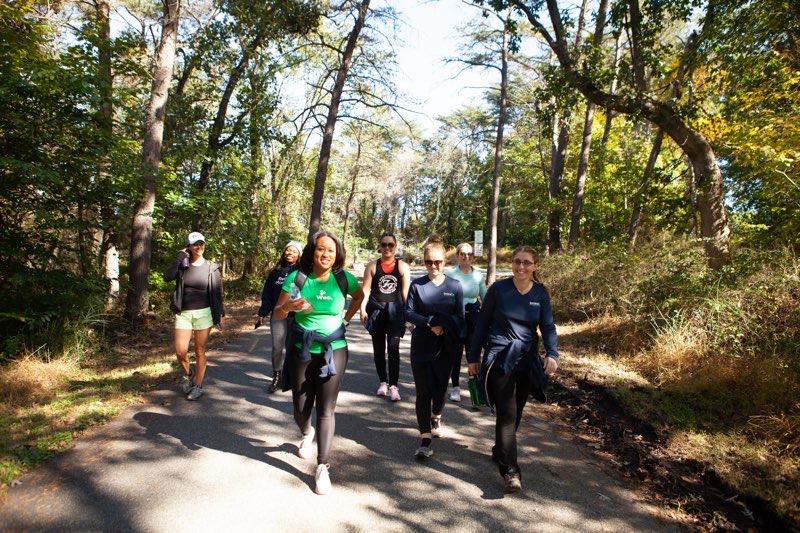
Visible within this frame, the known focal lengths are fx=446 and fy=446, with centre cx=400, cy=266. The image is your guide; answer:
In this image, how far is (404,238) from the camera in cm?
5181

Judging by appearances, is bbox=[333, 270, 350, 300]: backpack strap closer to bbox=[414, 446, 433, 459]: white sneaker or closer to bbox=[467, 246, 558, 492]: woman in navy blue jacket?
bbox=[467, 246, 558, 492]: woman in navy blue jacket

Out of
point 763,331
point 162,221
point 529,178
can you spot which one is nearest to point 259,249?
point 162,221

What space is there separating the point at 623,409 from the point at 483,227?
42859 mm

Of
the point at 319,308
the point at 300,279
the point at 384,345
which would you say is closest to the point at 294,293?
the point at 300,279

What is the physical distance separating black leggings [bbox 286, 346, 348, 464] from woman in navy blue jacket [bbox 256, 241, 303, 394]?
2.24 metres

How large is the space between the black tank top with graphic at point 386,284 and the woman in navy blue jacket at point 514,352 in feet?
6.20

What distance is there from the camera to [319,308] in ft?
11.8

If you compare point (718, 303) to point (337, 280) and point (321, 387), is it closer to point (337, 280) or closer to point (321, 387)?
point (337, 280)

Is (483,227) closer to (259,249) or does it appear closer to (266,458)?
(259,249)

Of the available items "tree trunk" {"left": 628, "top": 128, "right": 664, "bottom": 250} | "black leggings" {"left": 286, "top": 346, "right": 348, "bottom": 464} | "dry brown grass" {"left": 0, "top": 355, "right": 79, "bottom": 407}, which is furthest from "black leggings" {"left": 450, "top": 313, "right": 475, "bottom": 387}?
"tree trunk" {"left": 628, "top": 128, "right": 664, "bottom": 250}

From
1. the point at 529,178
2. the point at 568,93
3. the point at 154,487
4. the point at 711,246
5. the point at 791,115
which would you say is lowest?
the point at 154,487

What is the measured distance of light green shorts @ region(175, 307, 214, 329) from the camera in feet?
17.1

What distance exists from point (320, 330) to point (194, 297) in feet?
8.02

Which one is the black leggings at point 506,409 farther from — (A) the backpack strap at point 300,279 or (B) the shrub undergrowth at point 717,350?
(B) the shrub undergrowth at point 717,350
